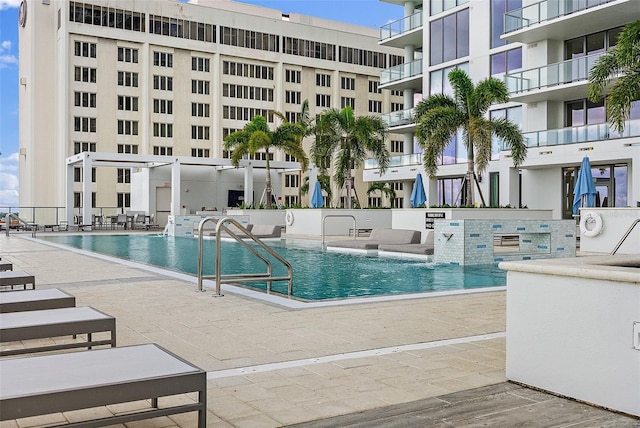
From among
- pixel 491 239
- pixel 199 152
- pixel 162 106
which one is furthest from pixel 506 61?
pixel 162 106

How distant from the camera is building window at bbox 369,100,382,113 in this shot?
77.8 metres

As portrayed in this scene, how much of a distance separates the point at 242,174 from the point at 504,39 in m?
19.7

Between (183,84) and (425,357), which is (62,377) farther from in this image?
(183,84)

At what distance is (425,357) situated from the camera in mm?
5559

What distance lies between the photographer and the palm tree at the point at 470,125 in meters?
23.4

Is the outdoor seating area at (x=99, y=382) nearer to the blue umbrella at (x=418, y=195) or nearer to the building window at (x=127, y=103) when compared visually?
the blue umbrella at (x=418, y=195)

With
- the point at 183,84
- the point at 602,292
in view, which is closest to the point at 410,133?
the point at 183,84

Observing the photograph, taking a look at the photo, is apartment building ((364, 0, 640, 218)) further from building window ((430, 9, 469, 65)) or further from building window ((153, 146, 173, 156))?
building window ((153, 146, 173, 156))

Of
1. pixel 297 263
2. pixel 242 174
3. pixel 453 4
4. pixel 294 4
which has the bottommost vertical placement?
pixel 297 263

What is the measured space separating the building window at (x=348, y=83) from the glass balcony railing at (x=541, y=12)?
149 feet

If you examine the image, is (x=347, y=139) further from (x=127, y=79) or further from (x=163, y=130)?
(x=127, y=79)

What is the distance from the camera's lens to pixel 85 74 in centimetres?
5962

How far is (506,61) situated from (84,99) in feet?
136

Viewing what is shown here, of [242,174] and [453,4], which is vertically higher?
[453,4]
